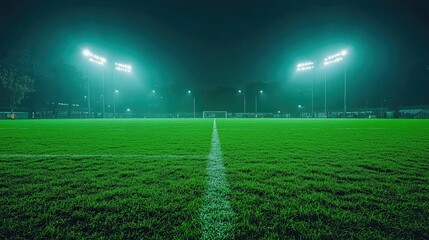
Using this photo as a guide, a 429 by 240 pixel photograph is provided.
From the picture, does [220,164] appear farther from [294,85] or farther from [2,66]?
[294,85]

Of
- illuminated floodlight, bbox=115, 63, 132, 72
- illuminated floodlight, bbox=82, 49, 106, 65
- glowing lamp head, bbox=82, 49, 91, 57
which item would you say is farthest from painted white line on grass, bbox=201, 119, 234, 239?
illuminated floodlight, bbox=115, 63, 132, 72

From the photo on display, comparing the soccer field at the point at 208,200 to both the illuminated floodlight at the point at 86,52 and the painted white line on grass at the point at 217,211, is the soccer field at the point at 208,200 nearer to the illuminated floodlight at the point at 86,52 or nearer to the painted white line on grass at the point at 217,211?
the painted white line on grass at the point at 217,211

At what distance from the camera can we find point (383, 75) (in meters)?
53.2

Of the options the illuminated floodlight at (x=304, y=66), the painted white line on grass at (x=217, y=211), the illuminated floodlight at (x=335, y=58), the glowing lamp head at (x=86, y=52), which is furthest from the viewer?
the illuminated floodlight at (x=304, y=66)

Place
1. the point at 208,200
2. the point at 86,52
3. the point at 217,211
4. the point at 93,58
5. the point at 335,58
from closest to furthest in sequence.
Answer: the point at 217,211 < the point at 208,200 < the point at 86,52 < the point at 93,58 < the point at 335,58

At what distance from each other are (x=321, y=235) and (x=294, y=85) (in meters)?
72.7

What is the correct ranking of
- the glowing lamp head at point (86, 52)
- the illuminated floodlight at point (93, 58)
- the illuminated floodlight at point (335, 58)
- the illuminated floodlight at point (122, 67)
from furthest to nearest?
the illuminated floodlight at point (122, 67), the illuminated floodlight at point (335, 58), the illuminated floodlight at point (93, 58), the glowing lamp head at point (86, 52)

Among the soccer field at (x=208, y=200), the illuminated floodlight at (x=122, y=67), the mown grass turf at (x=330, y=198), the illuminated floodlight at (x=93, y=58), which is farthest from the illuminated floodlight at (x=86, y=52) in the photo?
the mown grass turf at (x=330, y=198)

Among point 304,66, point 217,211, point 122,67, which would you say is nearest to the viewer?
point 217,211

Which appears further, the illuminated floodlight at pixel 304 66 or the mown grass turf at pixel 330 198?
the illuminated floodlight at pixel 304 66

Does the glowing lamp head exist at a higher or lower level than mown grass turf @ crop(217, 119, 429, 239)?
higher

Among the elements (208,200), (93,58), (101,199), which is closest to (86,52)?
(93,58)

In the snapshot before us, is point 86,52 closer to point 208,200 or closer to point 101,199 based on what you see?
point 101,199

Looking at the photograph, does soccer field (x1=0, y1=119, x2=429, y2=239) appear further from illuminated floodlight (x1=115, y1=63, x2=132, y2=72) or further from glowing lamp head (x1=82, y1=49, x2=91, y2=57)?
illuminated floodlight (x1=115, y1=63, x2=132, y2=72)
